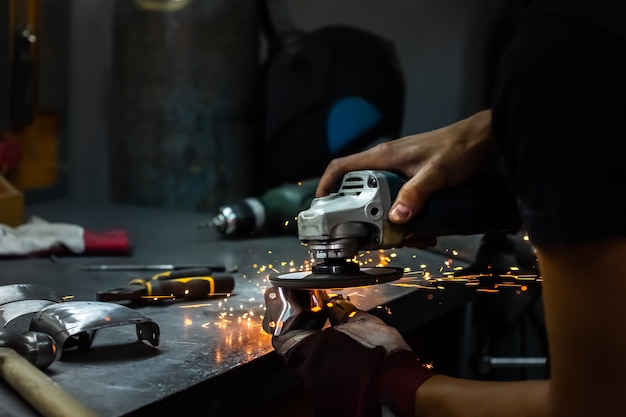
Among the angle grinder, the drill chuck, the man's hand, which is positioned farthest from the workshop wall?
the angle grinder

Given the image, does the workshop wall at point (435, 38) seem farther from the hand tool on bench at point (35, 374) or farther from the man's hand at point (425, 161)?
the hand tool on bench at point (35, 374)

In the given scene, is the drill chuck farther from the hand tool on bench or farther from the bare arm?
the hand tool on bench

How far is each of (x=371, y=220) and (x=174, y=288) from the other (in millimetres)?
357

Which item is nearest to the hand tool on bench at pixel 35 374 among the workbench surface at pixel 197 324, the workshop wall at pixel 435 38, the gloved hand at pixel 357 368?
the workbench surface at pixel 197 324

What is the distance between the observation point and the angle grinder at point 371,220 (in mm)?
956

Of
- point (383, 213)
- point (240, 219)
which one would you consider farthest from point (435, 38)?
point (383, 213)

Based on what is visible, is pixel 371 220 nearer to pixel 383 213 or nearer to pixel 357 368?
pixel 383 213

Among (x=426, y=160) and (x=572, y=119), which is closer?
(x=572, y=119)

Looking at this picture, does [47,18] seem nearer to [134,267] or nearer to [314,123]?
[314,123]

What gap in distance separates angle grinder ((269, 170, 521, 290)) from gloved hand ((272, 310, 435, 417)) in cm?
8

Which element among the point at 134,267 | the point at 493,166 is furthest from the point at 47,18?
the point at 493,166

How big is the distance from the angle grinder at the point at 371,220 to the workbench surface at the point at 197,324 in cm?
11

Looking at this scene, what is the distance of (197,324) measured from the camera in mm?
1048

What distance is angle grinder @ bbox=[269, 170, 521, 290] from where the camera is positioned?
0.96 meters
